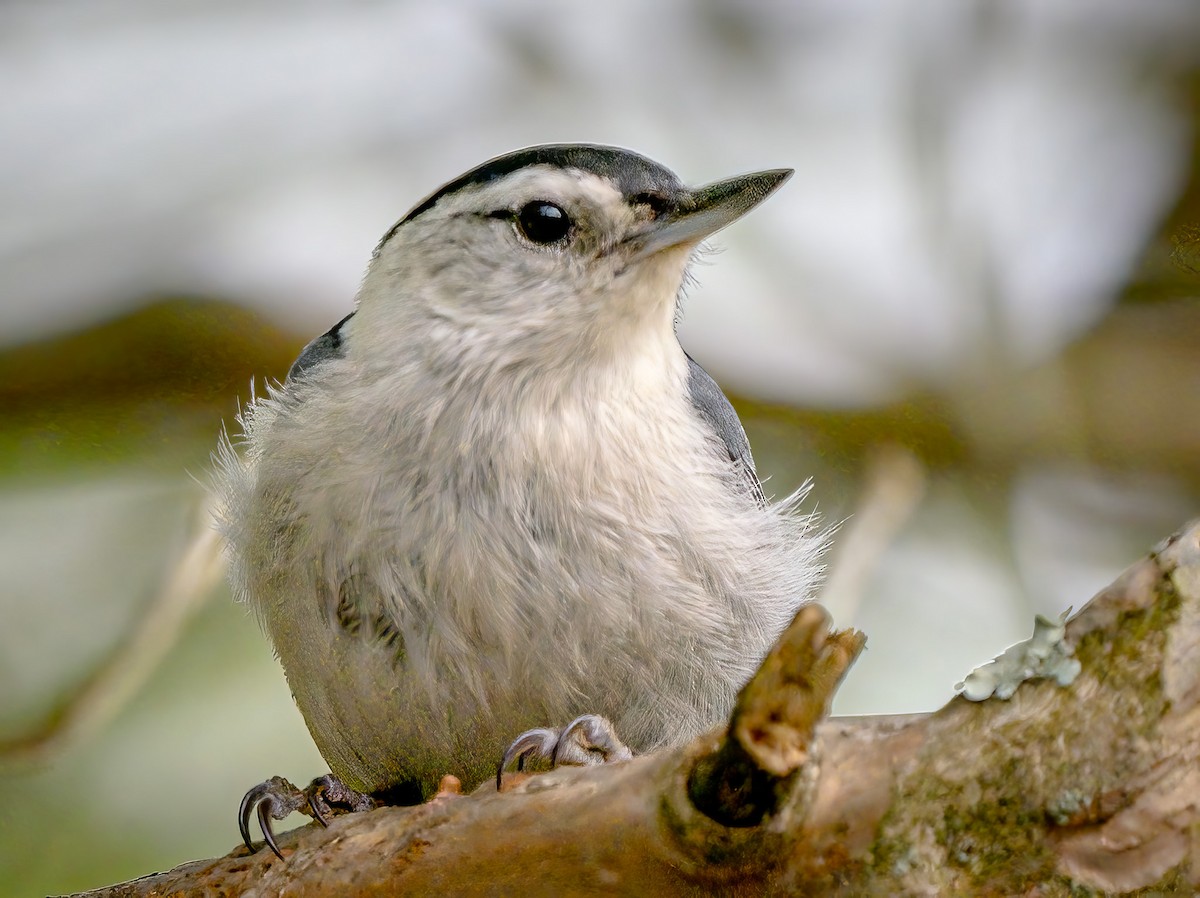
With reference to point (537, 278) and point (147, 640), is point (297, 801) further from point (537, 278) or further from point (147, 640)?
point (147, 640)

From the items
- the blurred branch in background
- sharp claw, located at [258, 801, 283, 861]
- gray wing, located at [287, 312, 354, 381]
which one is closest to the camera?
sharp claw, located at [258, 801, 283, 861]

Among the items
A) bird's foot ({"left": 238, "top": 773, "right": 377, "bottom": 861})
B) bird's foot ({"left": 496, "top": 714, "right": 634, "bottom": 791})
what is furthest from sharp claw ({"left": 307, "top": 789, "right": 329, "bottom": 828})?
bird's foot ({"left": 496, "top": 714, "right": 634, "bottom": 791})

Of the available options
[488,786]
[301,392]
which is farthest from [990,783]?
[301,392]

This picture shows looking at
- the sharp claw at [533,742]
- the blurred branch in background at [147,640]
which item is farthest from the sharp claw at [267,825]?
the blurred branch in background at [147,640]

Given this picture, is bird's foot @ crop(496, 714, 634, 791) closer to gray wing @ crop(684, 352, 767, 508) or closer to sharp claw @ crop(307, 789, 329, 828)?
sharp claw @ crop(307, 789, 329, 828)

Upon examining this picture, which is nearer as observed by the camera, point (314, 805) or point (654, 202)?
point (654, 202)

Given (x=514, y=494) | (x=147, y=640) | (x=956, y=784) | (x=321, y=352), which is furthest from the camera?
(x=147, y=640)

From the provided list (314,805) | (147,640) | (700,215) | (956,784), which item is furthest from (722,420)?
(147,640)

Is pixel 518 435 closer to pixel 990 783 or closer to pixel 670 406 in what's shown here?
pixel 670 406
